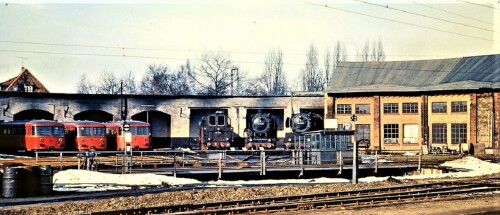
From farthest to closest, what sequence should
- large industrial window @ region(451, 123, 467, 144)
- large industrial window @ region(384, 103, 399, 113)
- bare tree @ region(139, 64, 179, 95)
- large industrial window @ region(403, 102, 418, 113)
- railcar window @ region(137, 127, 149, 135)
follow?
1. bare tree @ region(139, 64, 179, 95)
2. large industrial window @ region(384, 103, 399, 113)
3. large industrial window @ region(403, 102, 418, 113)
4. large industrial window @ region(451, 123, 467, 144)
5. railcar window @ region(137, 127, 149, 135)

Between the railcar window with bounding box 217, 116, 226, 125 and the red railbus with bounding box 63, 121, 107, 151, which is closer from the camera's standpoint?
the red railbus with bounding box 63, 121, 107, 151

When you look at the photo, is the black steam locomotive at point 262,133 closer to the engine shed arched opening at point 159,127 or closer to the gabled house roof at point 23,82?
the engine shed arched opening at point 159,127

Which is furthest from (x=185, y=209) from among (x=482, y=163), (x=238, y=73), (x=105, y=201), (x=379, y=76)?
(x=238, y=73)

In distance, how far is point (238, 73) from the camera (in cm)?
8456

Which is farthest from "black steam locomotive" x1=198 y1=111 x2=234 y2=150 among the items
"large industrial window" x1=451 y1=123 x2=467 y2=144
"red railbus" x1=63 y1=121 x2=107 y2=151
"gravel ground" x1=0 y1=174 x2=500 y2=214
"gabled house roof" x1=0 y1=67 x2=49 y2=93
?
"gabled house roof" x1=0 y1=67 x2=49 y2=93

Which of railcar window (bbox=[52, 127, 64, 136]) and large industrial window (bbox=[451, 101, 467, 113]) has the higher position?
large industrial window (bbox=[451, 101, 467, 113])

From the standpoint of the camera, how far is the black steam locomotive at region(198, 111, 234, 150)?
43.3 metres

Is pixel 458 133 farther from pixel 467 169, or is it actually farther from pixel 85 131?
pixel 85 131

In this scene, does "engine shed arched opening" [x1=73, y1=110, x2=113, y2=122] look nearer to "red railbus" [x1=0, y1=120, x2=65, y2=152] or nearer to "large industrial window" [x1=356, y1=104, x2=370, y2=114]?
"red railbus" [x1=0, y1=120, x2=65, y2=152]

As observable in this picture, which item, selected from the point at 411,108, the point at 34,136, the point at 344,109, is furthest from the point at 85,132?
the point at 411,108

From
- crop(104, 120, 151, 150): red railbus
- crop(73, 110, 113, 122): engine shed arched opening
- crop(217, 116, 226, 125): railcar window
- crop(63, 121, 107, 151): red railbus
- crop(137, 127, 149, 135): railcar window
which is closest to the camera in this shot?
crop(63, 121, 107, 151): red railbus

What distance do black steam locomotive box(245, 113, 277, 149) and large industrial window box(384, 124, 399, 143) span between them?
11.2 meters

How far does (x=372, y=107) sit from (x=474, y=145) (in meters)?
8.62

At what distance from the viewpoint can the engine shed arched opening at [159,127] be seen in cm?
5559
